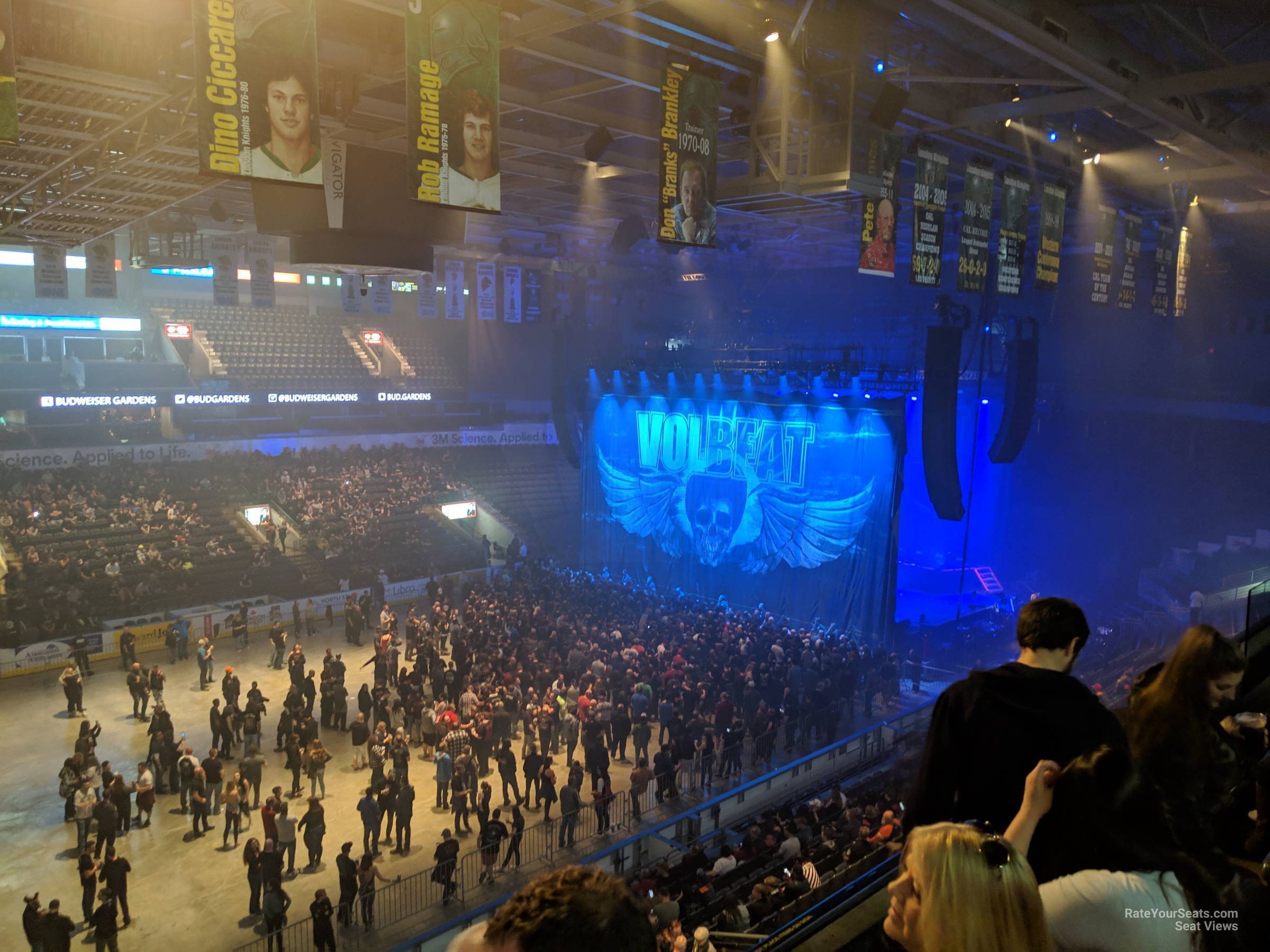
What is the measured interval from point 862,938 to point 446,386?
35.6 m

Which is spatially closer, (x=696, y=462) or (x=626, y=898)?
(x=626, y=898)

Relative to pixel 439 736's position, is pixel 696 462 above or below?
above

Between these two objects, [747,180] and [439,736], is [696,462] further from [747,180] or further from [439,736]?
[747,180]

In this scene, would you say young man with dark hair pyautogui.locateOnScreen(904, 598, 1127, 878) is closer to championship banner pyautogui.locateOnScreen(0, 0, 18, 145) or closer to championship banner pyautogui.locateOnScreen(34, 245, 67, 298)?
championship banner pyautogui.locateOnScreen(0, 0, 18, 145)

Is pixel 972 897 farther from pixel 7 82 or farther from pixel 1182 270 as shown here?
pixel 1182 270

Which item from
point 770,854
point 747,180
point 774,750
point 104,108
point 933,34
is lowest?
point 774,750

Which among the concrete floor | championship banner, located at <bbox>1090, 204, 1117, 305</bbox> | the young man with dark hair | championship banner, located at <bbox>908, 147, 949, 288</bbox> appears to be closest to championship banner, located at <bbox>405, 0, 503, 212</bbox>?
the young man with dark hair

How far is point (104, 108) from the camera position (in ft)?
33.6

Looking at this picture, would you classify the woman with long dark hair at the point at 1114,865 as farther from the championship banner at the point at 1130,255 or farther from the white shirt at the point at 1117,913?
the championship banner at the point at 1130,255

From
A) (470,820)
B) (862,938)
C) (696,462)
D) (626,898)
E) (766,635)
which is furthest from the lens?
(696,462)

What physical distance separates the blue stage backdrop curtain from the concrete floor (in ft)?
34.6

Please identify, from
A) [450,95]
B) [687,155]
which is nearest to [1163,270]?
[687,155]

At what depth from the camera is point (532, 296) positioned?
26906 mm

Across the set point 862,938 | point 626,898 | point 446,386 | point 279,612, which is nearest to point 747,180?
point 862,938
